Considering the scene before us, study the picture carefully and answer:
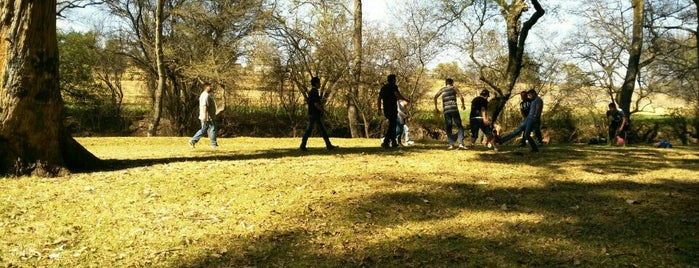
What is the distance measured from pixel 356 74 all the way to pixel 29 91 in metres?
18.3

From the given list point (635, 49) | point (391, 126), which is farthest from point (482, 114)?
point (635, 49)

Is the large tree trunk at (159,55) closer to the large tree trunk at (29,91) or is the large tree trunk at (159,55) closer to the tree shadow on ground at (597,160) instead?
the large tree trunk at (29,91)

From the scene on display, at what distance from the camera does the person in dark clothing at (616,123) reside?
17.1 meters

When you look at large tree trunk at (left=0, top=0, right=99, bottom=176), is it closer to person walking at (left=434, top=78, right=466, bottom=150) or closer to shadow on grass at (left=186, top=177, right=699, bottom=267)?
shadow on grass at (left=186, top=177, right=699, bottom=267)

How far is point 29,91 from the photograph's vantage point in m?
7.53

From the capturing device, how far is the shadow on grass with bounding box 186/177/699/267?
5.21 m

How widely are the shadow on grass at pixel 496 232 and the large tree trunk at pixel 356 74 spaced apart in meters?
17.0

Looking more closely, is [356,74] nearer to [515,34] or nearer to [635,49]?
[515,34]

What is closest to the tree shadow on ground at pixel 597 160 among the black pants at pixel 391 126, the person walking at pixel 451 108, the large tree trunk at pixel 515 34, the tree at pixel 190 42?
the person walking at pixel 451 108

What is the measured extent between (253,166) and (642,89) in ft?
106

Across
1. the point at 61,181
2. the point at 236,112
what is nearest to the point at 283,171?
the point at 61,181

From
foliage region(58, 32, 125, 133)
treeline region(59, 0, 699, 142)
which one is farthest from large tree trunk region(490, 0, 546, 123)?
foliage region(58, 32, 125, 133)

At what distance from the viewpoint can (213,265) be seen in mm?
5141

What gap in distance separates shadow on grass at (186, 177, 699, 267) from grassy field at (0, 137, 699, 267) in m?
0.02
